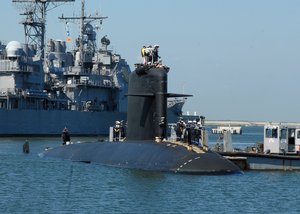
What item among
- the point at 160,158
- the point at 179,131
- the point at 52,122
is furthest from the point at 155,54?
the point at 52,122

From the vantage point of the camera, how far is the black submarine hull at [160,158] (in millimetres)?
33156

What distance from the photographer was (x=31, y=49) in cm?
10394

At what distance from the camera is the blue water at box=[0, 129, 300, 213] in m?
26.1

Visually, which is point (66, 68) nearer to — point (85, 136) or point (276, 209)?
point (85, 136)

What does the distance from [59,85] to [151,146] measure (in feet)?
246

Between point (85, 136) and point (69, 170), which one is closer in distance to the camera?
point (69, 170)

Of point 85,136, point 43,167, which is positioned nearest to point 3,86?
point 85,136

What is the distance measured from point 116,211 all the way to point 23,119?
72883 millimetres

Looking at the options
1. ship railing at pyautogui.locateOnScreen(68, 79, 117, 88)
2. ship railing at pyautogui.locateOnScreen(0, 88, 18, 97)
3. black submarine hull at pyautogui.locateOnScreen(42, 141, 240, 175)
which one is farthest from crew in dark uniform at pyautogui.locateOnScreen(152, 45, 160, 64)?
ship railing at pyautogui.locateOnScreen(68, 79, 117, 88)

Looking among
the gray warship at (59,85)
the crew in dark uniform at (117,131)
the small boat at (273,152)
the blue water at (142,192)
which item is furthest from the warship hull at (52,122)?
the blue water at (142,192)

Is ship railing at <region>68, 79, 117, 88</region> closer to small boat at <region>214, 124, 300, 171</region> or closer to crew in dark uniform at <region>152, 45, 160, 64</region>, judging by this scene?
small boat at <region>214, 124, 300, 171</region>

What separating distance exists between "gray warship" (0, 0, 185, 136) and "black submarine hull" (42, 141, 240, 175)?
185ft

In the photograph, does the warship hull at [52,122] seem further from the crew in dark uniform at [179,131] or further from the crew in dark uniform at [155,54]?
the crew in dark uniform at [179,131]

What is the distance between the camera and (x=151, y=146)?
36.1m
